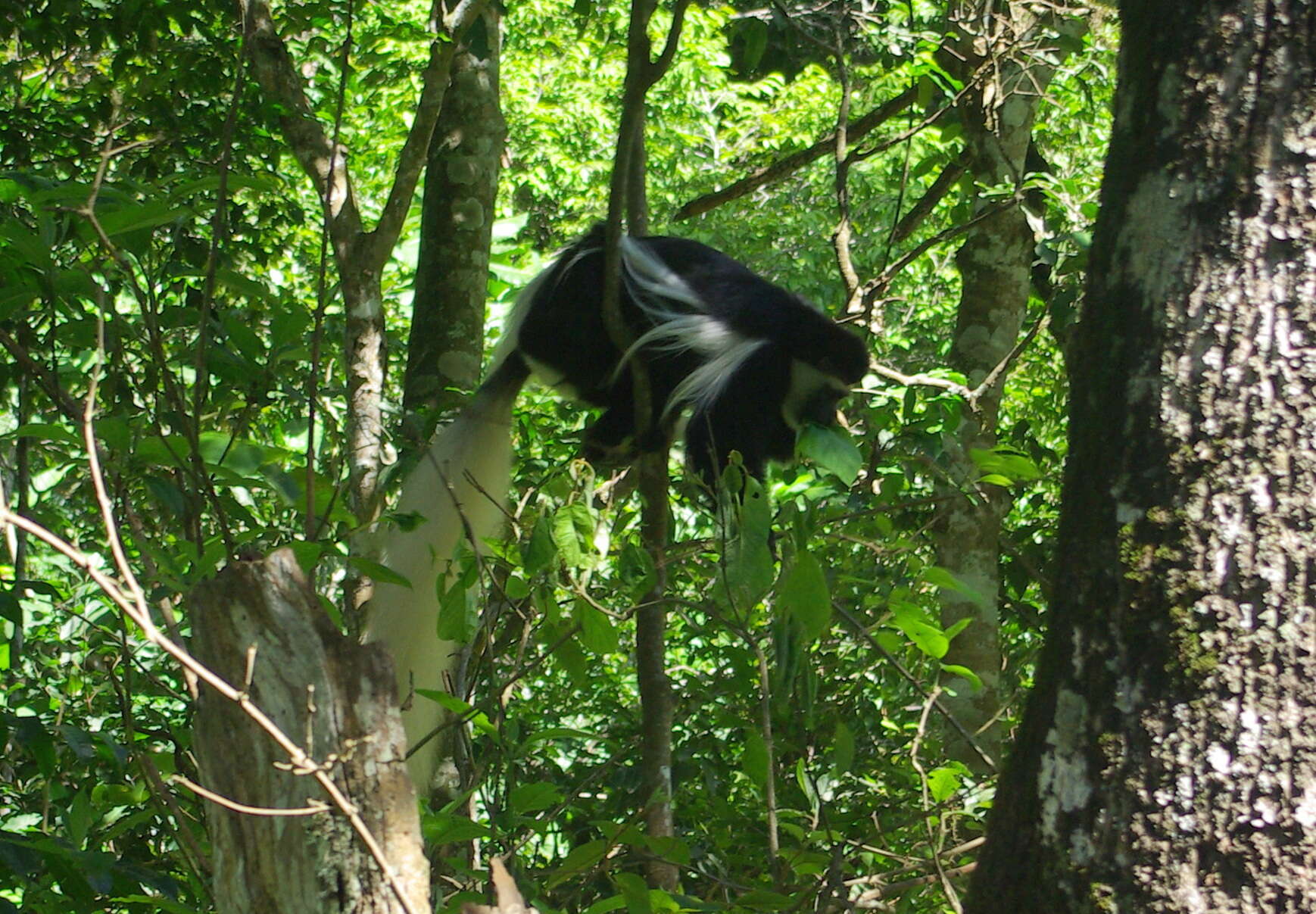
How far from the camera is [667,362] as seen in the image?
8.66ft

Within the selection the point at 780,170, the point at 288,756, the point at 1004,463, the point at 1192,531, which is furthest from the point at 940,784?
the point at 780,170

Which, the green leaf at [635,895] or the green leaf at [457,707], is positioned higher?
the green leaf at [457,707]

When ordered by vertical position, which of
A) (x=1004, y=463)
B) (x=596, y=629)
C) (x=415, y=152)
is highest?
(x=415, y=152)

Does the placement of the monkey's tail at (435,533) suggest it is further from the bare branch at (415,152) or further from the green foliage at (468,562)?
the bare branch at (415,152)

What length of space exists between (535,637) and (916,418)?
77cm

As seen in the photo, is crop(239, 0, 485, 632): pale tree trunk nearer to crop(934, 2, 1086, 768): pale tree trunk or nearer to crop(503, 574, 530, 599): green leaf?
crop(503, 574, 530, 599): green leaf

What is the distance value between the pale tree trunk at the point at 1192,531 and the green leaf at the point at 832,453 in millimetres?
521

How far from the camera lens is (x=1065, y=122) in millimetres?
5156

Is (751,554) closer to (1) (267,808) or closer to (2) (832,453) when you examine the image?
(2) (832,453)

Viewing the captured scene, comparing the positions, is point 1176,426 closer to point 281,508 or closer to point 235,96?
point 235,96

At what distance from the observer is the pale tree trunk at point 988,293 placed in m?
2.36

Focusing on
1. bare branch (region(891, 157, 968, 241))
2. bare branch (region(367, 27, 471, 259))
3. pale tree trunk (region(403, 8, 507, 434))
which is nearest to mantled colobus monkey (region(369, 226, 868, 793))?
pale tree trunk (region(403, 8, 507, 434))

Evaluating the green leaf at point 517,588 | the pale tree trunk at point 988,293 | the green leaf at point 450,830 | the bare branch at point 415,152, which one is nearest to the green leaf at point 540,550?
the green leaf at point 517,588

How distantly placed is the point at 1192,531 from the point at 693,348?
181 cm
